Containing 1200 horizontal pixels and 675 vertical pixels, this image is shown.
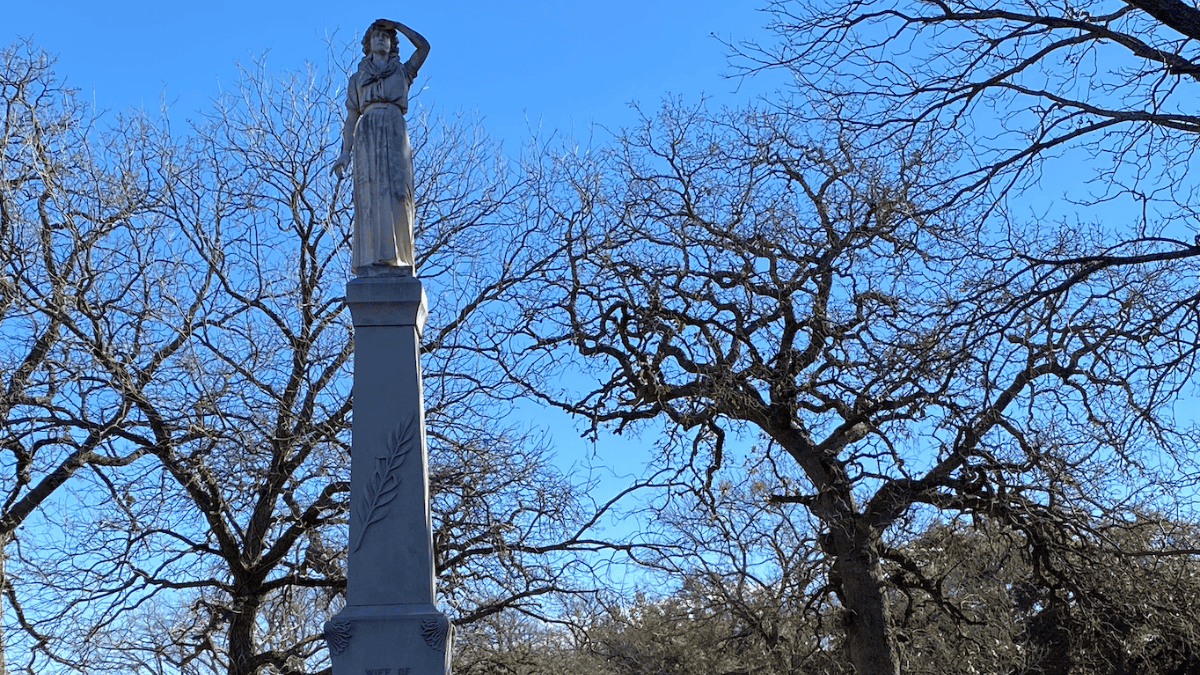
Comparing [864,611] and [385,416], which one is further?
[864,611]

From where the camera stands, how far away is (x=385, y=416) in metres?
7.18

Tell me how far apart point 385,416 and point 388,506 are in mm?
549

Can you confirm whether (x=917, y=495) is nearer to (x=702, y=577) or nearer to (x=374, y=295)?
(x=702, y=577)

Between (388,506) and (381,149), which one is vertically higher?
(381,149)

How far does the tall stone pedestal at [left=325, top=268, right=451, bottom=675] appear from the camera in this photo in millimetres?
6723

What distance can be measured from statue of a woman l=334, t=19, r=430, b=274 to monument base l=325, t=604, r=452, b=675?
87.6 inches

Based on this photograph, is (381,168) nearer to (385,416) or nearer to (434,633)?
(385,416)

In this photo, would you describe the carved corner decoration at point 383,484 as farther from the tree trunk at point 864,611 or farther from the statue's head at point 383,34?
the tree trunk at point 864,611

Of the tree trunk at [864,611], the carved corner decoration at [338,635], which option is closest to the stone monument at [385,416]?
the carved corner decoration at [338,635]

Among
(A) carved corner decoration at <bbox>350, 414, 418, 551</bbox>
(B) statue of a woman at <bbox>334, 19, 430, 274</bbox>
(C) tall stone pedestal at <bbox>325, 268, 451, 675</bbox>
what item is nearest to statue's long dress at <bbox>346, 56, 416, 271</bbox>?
(B) statue of a woman at <bbox>334, 19, 430, 274</bbox>

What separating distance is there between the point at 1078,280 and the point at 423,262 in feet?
25.3

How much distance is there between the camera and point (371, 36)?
319 inches

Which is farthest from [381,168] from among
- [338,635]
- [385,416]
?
[338,635]

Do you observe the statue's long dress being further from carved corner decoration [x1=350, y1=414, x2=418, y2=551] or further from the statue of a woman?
carved corner decoration [x1=350, y1=414, x2=418, y2=551]
